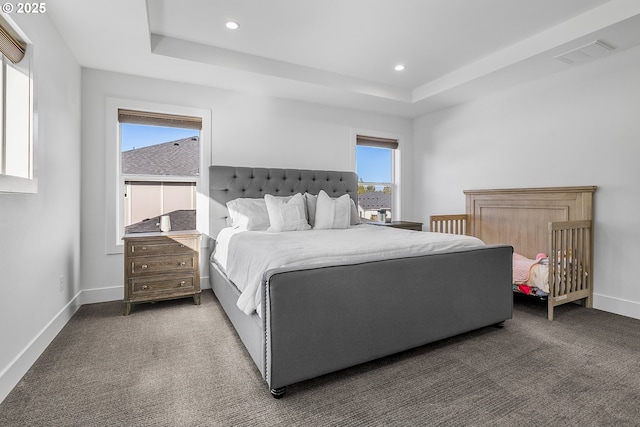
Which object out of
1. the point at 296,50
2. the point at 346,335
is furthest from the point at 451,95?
the point at 346,335

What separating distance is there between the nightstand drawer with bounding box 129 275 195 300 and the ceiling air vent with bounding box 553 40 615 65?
4.11 meters

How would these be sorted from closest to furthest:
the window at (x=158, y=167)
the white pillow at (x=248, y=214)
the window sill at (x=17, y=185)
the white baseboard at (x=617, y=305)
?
the window sill at (x=17, y=185) → the white baseboard at (x=617, y=305) → the white pillow at (x=248, y=214) → the window at (x=158, y=167)

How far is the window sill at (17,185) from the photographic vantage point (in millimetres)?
1614

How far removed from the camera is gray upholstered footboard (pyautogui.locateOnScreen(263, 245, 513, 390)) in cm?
165

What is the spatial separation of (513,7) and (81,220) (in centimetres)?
433

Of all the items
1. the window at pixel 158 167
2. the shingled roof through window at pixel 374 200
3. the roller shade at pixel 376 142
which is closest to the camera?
the window at pixel 158 167

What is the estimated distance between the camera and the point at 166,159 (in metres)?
3.60

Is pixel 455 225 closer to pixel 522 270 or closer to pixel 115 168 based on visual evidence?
pixel 522 270

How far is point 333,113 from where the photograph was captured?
14.7ft

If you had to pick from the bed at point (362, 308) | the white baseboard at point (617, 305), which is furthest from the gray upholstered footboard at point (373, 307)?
the white baseboard at point (617, 305)

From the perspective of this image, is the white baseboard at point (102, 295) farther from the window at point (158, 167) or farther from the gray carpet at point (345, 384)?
the gray carpet at point (345, 384)

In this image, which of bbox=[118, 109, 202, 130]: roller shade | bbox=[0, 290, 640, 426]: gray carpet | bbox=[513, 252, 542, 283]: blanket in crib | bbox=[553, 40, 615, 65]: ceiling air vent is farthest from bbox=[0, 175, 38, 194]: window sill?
bbox=[553, 40, 615, 65]: ceiling air vent

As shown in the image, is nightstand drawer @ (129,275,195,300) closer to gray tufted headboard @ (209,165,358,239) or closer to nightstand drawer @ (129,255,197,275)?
nightstand drawer @ (129,255,197,275)

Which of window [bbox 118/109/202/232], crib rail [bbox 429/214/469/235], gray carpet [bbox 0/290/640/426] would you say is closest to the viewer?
gray carpet [bbox 0/290/640/426]
